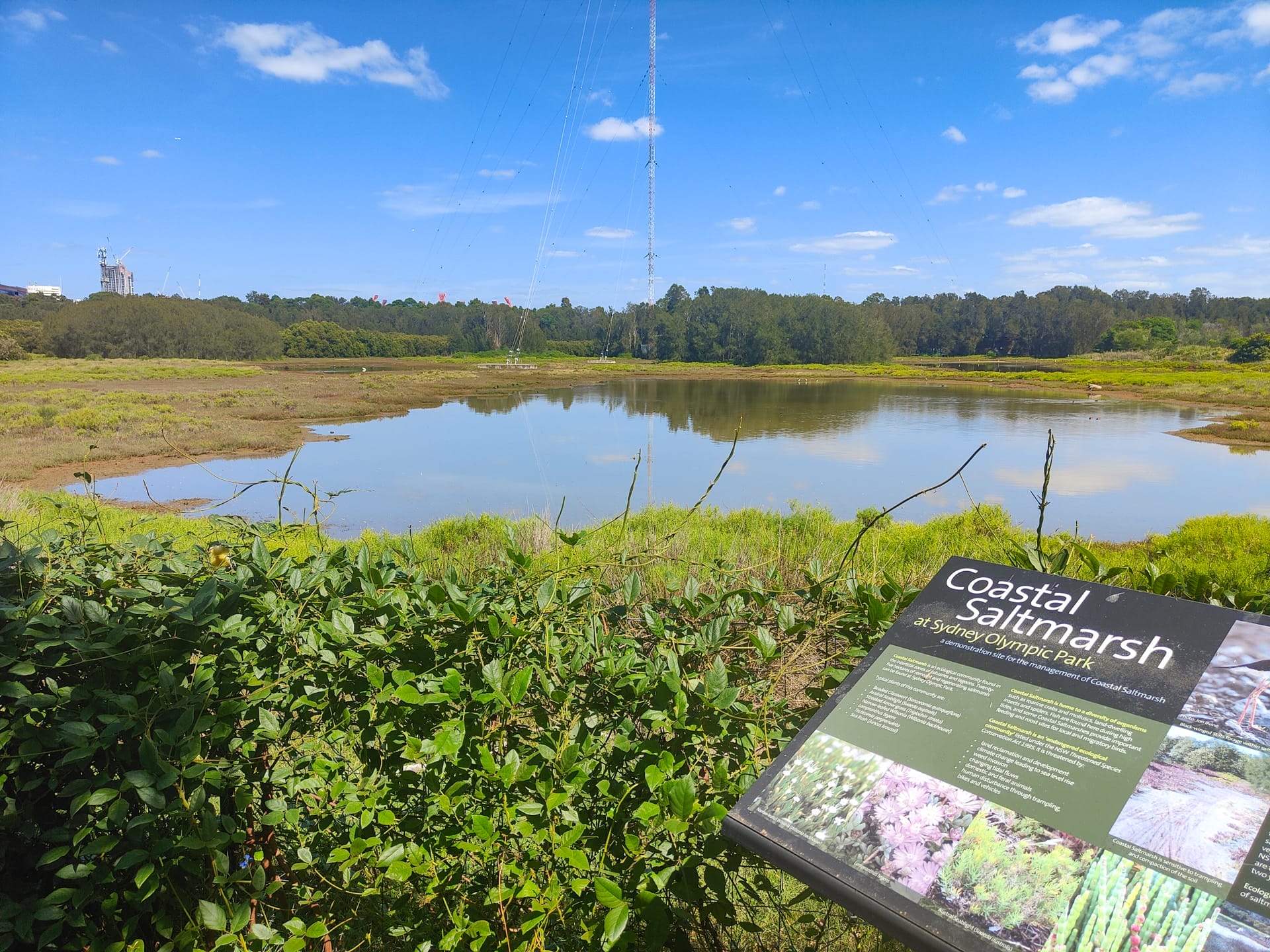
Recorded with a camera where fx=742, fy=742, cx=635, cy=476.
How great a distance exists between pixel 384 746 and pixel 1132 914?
66.8 inches

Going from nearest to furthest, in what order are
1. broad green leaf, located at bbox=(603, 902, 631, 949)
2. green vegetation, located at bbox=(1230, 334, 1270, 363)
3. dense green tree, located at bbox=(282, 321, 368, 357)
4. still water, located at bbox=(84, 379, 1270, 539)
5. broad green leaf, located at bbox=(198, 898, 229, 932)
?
broad green leaf, located at bbox=(603, 902, 631, 949), broad green leaf, located at bbox=(198, 898, 229, 932), still water, located at bbox=(84, 379, 1270, 539), green vegetation, located at bbox=(1230, 334, 1270, 363), dense green tree, located at bbox=(282, 321, 368, 357)

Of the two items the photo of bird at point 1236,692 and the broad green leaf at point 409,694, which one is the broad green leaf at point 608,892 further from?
the photo of bird at point 1236,692

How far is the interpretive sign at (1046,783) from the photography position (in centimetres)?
107

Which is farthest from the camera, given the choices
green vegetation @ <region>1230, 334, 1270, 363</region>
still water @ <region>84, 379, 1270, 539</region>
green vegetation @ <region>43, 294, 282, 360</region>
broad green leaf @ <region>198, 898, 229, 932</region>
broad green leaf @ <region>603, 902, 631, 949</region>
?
green vegetation @ <region>43, 294, 282, 360</region>

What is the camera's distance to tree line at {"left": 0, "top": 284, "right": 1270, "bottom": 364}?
183 feet

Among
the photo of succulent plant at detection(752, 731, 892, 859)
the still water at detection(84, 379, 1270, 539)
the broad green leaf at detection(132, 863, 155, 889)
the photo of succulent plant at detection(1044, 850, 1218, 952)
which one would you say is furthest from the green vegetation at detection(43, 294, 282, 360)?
the photo of succulent plant at detection(1044, 850, 1218, 952)

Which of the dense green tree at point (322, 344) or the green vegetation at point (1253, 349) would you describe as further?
the dense green tree at point (322, 344)

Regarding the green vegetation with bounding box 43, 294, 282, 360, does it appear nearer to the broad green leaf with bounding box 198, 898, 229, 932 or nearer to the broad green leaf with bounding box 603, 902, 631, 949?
the broad green leaf with bounding box 198, 898, 229, 932

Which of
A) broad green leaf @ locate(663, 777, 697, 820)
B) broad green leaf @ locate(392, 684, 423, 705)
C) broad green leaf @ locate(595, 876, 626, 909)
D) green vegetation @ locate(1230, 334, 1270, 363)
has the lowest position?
broad green leaf @ locate(595, 876, 626, 909)

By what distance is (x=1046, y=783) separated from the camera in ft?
4.08

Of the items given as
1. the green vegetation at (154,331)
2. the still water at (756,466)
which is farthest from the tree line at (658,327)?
the still water at (756,466)

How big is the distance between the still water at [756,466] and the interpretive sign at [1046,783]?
5.08 meters

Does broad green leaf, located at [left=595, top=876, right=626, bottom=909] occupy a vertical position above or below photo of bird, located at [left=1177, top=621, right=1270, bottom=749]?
below

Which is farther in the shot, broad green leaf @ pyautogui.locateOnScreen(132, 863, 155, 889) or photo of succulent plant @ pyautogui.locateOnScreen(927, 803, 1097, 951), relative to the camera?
broad green leaf @ pyautogui.locateOnScreen(132, 863, 155, 889)
